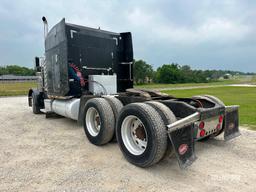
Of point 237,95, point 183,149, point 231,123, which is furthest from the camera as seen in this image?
point 237,95

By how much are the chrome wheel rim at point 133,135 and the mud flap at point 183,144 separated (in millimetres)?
704

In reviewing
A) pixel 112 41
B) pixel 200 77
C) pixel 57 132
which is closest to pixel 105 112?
pixel 57 132

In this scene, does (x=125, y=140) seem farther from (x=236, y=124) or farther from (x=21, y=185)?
(x=236, y=124)

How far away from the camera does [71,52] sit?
5.93 meters

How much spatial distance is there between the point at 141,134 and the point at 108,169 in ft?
2.51

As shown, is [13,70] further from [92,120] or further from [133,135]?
[133,135]

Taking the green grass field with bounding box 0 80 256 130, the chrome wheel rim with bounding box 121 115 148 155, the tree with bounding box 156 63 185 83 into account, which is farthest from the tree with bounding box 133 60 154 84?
the chrome wheel rim with bounding box 121 115 148 155

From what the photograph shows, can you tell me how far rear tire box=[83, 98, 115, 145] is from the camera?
402 centimetres

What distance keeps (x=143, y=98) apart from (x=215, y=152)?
1.65m

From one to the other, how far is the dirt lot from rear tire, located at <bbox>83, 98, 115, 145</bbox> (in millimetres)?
206

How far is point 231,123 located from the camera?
3.98 meters

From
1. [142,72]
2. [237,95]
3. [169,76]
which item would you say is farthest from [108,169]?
[169,76]

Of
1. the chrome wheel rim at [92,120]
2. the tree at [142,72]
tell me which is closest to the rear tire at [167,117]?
the chrome wheel rim at [92,120]

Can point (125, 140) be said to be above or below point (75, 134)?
above
